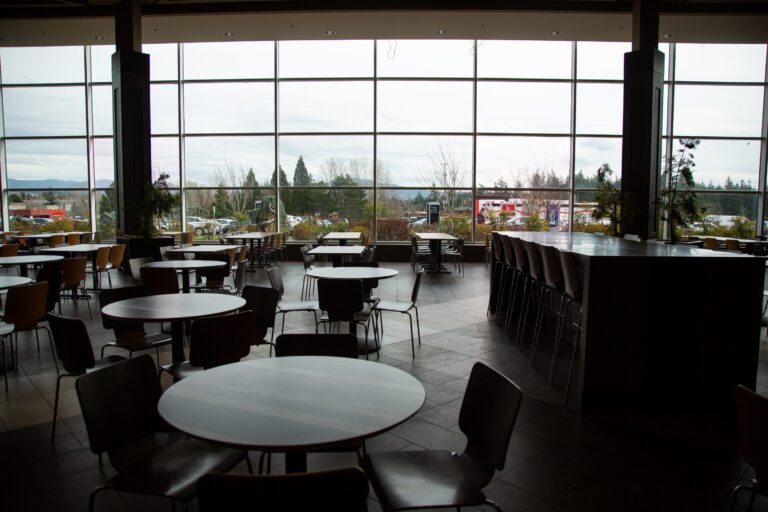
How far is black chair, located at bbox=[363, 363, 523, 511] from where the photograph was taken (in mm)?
1790

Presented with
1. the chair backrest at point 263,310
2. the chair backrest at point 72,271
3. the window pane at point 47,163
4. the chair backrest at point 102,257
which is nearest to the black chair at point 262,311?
the chair backrest at point 263,310

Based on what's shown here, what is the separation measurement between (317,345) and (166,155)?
12.4m

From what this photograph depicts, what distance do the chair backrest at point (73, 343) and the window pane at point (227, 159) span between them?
10.9m

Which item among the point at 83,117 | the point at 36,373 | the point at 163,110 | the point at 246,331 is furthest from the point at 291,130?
the point at 246,331

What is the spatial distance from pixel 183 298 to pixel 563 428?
2.71 metres

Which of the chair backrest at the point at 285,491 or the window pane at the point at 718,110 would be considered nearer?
the chair backrest at the point at 285,491

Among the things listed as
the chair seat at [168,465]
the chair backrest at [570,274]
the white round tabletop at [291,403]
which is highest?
the chair backrest at [570,274]

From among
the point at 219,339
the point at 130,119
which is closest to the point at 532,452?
the point at 219,339

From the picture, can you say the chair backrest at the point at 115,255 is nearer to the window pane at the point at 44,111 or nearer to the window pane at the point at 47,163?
the window pane at the point at 47,163

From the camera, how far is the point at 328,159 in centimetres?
1353

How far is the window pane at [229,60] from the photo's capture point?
13.2m

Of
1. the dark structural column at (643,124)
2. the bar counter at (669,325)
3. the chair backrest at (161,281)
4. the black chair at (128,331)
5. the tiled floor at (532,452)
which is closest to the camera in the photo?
the tiled floor at (532,452)

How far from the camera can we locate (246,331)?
3.17 metres

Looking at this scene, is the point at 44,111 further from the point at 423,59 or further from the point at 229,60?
the point at 423,59
